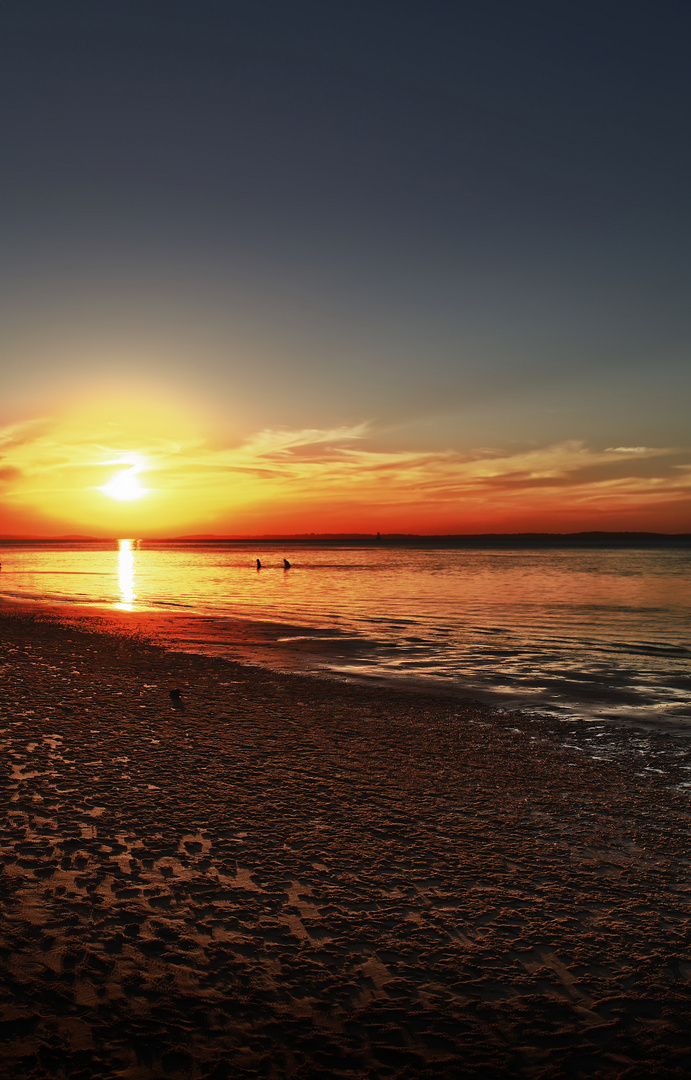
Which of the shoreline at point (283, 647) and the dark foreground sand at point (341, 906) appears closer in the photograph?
the dark foreground sand at point (341, 906)

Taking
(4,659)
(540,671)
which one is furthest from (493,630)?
(4,659)

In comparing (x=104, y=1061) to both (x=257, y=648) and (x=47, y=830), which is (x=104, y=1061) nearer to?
(x=47, y=830)

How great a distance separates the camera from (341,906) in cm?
572

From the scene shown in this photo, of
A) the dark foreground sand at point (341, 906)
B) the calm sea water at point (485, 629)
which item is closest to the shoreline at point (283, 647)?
the calm sea water at point (485, 629)

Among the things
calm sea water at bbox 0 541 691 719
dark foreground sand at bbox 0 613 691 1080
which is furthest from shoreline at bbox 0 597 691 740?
dark foreground sand at bbox 0 613 691 1080

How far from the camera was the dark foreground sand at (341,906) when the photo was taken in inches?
163

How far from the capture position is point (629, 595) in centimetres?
4094

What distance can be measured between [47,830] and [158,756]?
2.77 meters

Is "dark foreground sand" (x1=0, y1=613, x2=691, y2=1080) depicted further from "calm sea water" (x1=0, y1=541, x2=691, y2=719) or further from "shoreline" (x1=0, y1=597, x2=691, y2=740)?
"calm sea water" (x1=0, y1=541, x2=691, y2=719)

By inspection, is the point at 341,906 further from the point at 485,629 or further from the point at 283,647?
the point at 485,629

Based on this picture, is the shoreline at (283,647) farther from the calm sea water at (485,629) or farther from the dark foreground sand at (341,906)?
the dark foreground sand at (341,906)

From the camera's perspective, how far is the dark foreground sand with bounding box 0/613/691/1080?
4137 mm

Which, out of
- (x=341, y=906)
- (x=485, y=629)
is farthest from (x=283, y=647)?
(x=341, y=906)

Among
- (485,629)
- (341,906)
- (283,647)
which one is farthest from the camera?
(485,629)
